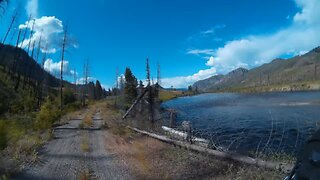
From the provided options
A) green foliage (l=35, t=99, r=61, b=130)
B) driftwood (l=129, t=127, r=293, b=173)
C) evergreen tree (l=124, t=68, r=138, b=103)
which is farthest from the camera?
evergreen tree (l=124, t=68, r=138, b=103)

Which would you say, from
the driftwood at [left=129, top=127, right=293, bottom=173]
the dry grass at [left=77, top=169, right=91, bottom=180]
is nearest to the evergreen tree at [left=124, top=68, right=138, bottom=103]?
the driftwood at [left=129, top=127, right=293, bottom=173]

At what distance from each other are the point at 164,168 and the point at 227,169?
234 centimetres

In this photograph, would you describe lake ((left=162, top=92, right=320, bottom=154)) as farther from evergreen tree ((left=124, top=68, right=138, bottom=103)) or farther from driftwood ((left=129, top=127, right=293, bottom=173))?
evergreen tree ((left=124, top=68, right=138, bottom=103))

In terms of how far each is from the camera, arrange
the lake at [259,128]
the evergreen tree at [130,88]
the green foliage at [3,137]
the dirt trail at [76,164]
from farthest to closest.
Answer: the evergreen tree at [130,88], the lake at [259,128], the green foliage at [3,137], the dirt trail at [76,164]

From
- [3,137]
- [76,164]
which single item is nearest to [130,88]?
[3,137]

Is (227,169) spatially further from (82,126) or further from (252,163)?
(82,126)

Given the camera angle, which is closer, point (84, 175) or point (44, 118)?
point (84, 175)

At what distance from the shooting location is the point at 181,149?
45.1ft

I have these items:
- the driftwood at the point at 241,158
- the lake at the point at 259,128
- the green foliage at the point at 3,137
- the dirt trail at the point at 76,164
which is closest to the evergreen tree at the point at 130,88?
the lake at the point at 259,128

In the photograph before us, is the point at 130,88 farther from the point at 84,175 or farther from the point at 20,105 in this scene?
the point at 84,175

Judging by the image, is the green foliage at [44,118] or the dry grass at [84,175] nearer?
the dry grass at [84,175]

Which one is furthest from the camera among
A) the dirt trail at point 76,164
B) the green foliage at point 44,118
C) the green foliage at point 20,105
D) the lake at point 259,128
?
the green foliage at point 20,105

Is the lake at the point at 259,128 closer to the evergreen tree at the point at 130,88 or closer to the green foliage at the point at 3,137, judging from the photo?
the green foliage at the point at 3,137

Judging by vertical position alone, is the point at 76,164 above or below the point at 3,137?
below
